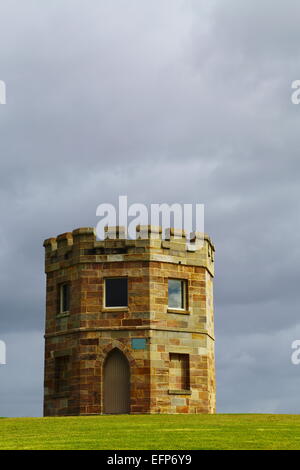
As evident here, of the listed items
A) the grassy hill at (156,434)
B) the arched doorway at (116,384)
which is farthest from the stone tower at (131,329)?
the grassy hill at (156,434)

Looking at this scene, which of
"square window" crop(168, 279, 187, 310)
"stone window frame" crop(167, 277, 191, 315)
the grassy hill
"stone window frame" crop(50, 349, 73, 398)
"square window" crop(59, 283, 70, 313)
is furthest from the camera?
"square window" crop(59, 283, 70, 313)

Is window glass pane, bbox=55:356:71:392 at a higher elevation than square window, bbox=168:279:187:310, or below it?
below

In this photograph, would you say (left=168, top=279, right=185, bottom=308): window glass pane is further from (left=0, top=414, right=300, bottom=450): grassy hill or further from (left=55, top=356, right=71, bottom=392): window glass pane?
(left=0, top=414, right=300, bottom=450): grassy hill

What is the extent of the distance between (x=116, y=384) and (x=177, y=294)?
5.83 metres

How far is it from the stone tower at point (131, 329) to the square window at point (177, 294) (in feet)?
0.18

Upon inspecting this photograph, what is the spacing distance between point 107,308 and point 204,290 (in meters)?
5.61

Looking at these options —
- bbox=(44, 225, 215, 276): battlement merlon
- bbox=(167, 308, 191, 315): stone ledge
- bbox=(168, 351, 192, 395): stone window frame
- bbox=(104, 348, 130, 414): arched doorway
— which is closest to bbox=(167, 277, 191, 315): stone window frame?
bbox=(167, 308, 191, 315): stone ledge

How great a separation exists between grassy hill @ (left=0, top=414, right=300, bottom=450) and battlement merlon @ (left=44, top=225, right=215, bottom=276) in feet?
36.8

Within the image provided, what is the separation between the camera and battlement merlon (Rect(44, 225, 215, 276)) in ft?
137

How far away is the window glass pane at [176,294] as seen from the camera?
42281mm

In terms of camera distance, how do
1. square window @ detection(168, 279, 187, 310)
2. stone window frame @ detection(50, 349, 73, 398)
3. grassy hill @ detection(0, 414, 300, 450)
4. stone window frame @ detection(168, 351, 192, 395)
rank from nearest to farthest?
grassy hill @ detection(0, 414, 300, 450) → stone window frame @ detection(168, 351, 192, 395) → stone window frame @ detection(50, 349, 73, 398) → square window @ detection(168, 279, 187, 310)

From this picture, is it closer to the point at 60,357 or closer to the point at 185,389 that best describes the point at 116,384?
the point at 185,389
